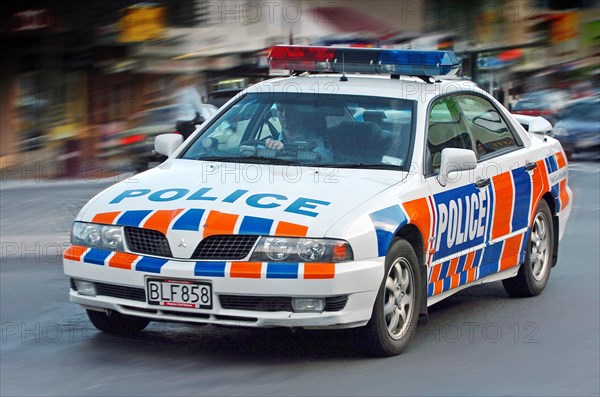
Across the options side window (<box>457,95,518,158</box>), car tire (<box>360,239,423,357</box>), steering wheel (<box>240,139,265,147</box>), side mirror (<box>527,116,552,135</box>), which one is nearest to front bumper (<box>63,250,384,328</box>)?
car tire (<box>360,239,423,357</box>)

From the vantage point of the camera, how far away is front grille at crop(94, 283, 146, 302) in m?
6.68

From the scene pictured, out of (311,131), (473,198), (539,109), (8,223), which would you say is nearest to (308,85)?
(311,131)

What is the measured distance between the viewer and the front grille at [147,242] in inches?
261

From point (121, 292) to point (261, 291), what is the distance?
0.78 m

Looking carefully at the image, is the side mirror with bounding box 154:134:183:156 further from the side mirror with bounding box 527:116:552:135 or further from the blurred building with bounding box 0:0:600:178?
the side mirror with bounding box 527:116:552:135

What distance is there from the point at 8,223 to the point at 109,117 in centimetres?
137

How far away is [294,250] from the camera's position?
6.46m

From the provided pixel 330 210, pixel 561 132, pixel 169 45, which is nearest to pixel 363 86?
pixel 169 45

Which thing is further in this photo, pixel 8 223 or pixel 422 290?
pixel 8 223

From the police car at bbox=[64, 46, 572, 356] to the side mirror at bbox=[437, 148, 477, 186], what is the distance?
12 millimetres

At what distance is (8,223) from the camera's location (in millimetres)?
11438

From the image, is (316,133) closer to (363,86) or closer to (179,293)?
(363,86)

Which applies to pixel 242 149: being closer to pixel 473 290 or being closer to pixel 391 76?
pixel 391 76

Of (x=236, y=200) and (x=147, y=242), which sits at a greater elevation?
(x=236, y=200)
